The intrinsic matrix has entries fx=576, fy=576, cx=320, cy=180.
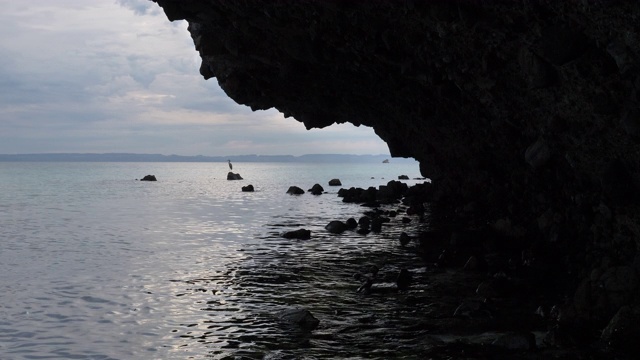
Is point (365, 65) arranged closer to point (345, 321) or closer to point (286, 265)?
point (286, 265)

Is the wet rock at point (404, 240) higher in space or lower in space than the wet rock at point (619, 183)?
lower

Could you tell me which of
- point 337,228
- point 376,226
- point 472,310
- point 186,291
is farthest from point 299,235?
point 472,310

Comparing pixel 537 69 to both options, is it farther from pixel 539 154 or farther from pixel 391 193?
pixel 391 193

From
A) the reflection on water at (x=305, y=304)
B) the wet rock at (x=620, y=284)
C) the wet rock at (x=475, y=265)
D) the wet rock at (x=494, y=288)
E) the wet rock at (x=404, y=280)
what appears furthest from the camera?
the wet rock at (x=475, y=265)

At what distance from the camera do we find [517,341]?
1211 cm

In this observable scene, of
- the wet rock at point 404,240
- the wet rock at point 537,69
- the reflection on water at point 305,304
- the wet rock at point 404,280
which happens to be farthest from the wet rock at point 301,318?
the wet rock at point 404,240

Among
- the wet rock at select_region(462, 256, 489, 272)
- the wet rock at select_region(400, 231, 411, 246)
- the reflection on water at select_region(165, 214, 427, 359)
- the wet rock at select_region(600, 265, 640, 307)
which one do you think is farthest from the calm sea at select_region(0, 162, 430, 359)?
the wet rock at select_region(600, 265, 640, 307)

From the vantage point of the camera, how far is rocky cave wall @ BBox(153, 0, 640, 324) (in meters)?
13.8

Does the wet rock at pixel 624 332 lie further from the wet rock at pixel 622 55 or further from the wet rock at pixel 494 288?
the wet rock at pixel 622 55

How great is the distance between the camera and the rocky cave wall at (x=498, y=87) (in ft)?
45.2

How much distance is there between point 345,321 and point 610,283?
650 centimetres

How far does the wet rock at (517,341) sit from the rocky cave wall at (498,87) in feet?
7.42

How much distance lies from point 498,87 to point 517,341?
10.1m

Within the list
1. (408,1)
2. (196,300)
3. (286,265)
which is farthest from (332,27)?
(196,300)
